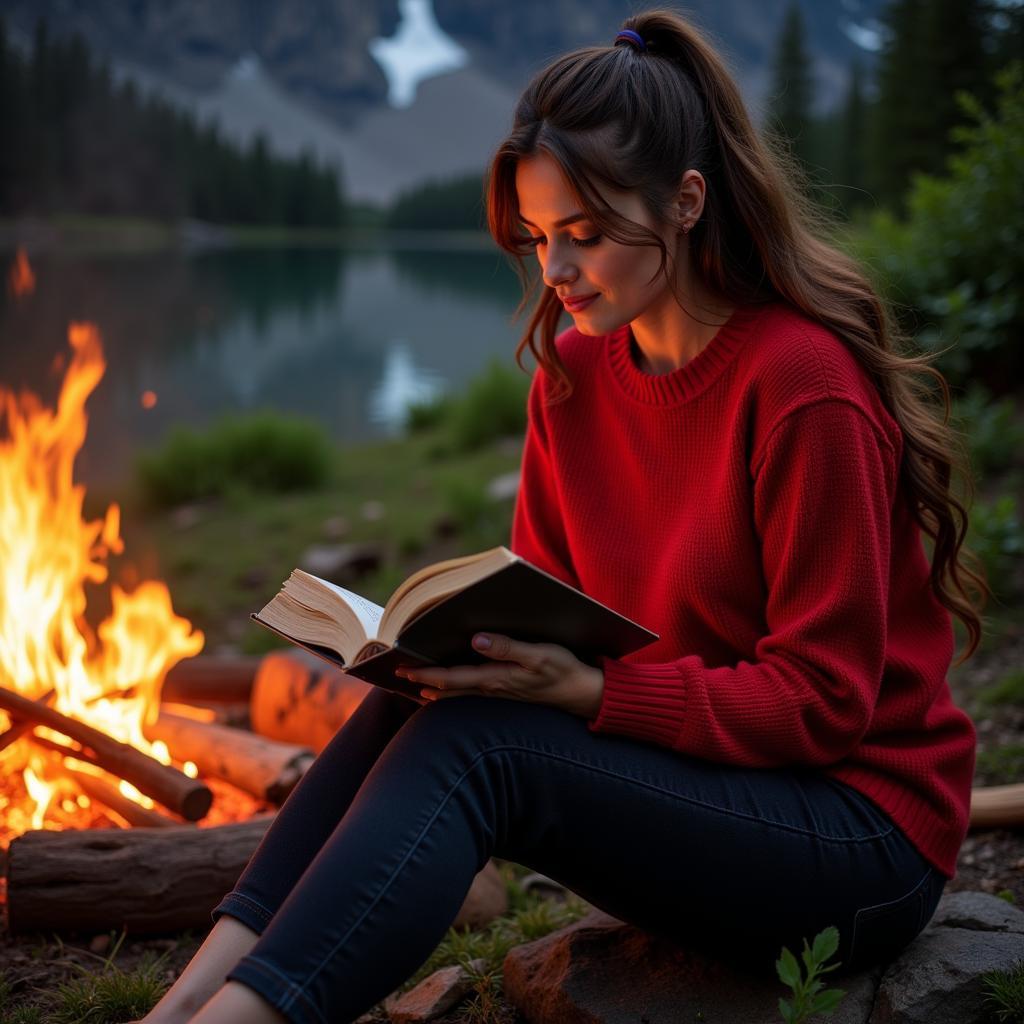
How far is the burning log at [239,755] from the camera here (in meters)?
2.36

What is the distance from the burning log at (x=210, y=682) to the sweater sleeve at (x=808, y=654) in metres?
1.82

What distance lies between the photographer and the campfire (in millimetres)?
1922

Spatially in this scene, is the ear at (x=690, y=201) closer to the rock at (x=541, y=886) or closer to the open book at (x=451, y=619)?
the open book at (x=451, y=619)

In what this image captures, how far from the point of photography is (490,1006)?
164cm

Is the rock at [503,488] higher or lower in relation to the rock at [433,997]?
lower

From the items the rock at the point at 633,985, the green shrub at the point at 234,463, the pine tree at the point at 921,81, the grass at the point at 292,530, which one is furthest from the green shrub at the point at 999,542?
the pine tree at the point at 921,81

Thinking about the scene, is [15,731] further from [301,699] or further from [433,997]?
[433,997]

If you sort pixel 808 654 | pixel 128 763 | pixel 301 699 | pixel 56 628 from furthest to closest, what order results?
pixel 56 628
pixel 301 699
pixel 128 763
pixel 808 654

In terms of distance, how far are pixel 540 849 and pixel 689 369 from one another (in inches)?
27.5

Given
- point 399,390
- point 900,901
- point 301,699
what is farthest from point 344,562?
point 399,390

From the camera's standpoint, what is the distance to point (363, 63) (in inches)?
4818

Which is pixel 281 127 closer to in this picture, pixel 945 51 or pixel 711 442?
pixel 945 51

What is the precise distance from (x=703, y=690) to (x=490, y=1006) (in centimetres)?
65

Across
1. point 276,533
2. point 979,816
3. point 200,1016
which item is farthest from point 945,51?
point 200,1016
